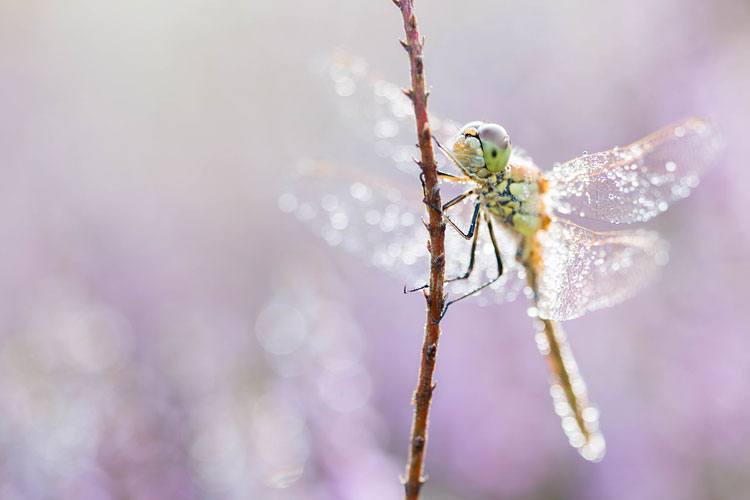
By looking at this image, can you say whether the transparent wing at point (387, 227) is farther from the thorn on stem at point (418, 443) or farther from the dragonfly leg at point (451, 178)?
the thorn on stem at point (418, 443)

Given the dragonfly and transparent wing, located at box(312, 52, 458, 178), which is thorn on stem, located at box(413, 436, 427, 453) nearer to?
the dragonfly

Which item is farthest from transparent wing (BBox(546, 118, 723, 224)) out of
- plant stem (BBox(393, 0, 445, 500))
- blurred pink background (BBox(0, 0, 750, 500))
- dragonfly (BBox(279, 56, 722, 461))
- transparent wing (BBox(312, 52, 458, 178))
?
blurred pink background (BBox(0, 0, 750, 500))

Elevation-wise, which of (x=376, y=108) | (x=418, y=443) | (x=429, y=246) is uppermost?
(x=376, y=108)

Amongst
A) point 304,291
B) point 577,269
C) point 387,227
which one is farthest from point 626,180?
point 304,291

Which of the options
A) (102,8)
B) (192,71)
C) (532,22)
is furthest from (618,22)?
(102,8)

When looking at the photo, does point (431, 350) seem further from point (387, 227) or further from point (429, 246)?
point (387, 227)

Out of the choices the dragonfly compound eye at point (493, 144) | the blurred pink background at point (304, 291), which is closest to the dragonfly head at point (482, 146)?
the dragonfly compound eye at point (493, 144)

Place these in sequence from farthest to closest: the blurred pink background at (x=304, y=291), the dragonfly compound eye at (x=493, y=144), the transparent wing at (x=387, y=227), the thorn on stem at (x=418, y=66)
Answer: the blurred pink background at (x=304, y=291) < the transparent wing at (x=387, y=227) < the dragonfly compound eye at (x=493, y=144) < the thorn on stem at (x=418, y=66)
